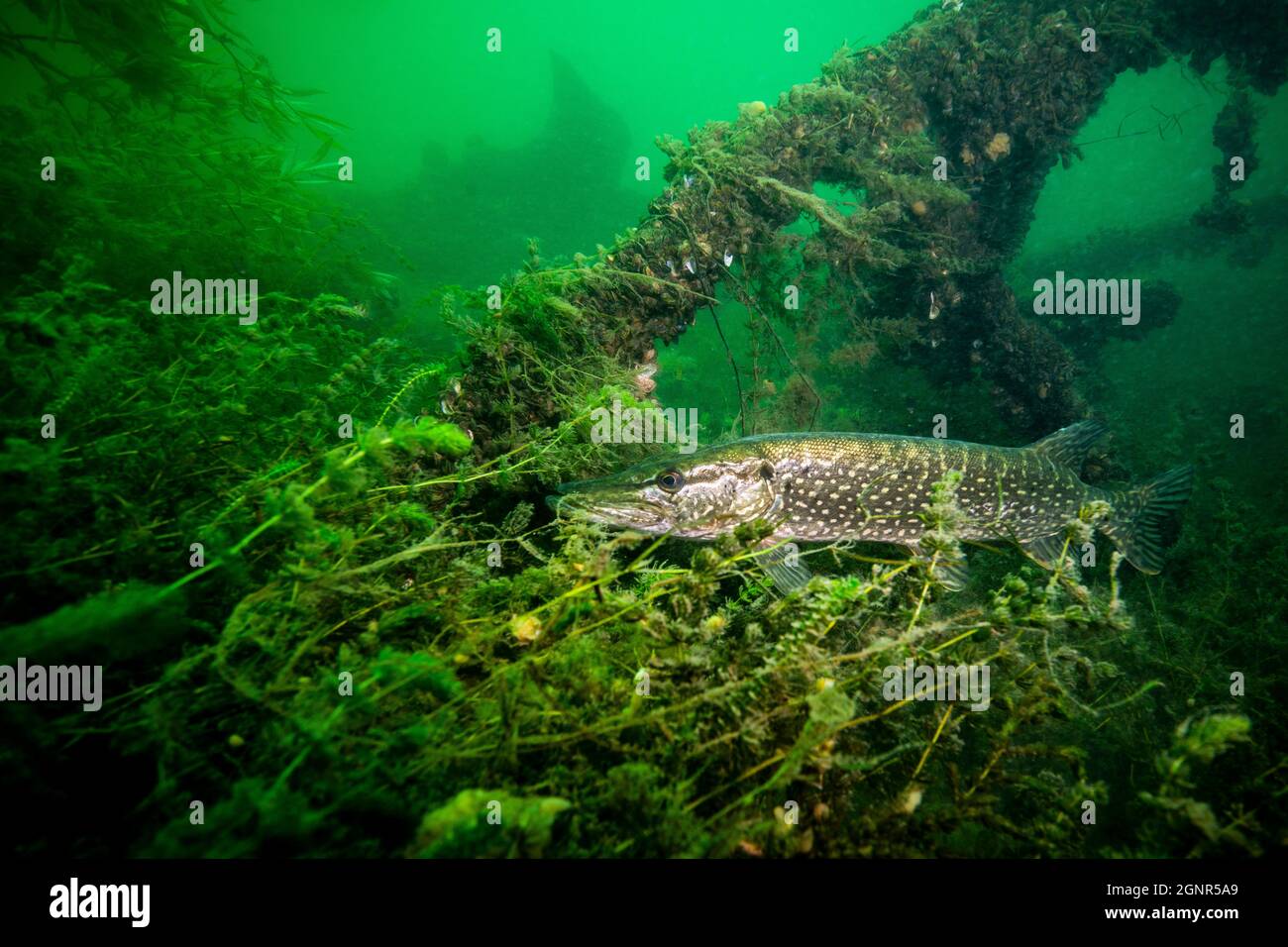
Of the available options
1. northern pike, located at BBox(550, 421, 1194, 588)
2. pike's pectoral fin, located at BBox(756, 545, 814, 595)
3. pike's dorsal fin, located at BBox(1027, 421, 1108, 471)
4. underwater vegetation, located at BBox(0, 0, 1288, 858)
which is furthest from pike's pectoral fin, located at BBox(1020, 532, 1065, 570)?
pike's pectoral fin, located at BBox(756, 545, 814, 595)

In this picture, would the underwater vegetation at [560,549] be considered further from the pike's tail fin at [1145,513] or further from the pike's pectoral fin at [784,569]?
the pike's tail fin at [1145,513]

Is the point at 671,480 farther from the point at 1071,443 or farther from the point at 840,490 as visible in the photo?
the point at 1071,443

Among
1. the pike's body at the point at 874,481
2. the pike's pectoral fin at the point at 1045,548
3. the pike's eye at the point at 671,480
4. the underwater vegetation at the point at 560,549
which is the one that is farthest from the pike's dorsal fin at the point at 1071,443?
the pike's eye at the point at 671,480

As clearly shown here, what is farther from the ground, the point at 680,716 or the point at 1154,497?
the point at 1154,497

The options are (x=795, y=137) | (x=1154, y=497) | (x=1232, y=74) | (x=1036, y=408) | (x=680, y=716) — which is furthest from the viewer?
(x=1232, y=74)

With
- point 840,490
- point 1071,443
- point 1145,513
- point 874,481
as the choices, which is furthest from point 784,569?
point 1145,513

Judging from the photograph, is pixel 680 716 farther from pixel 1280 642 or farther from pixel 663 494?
pixel 1280 642
